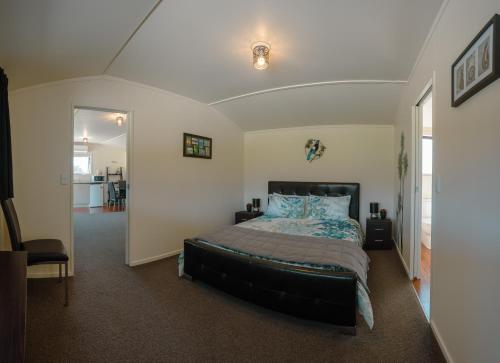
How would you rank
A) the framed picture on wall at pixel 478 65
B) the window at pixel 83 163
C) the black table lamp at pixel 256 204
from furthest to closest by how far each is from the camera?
the window at pixel 83 163 → the black table lamp at pixel 256 204 → the framed picture on wall at pixel 478 65

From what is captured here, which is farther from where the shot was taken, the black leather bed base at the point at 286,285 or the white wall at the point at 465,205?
the black leather bed base at the point at 286,285

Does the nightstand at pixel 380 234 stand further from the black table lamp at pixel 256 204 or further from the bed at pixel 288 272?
the black table lamp at pixel 256 204

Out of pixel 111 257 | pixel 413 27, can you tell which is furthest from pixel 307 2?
pixel 111 257

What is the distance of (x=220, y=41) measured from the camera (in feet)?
6.88

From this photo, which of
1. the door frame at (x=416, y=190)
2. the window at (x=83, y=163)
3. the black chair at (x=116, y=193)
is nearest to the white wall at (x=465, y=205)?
the door frame at (x=416, y=190)

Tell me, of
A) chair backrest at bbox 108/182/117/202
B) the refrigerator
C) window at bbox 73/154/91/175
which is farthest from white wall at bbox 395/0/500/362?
window at bbox 73/154/91/175

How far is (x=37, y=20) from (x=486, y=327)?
2983 mm

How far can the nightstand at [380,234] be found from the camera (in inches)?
140

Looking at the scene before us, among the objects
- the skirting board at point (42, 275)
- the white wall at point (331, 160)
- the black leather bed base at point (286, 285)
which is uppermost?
the white wall at point (331, 160)

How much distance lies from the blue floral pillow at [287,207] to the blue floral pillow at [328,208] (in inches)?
4.7

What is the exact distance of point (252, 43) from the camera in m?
2.10

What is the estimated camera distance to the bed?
172cm

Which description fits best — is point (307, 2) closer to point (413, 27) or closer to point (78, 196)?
point (413, 27)

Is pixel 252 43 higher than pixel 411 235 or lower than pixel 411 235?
higher
